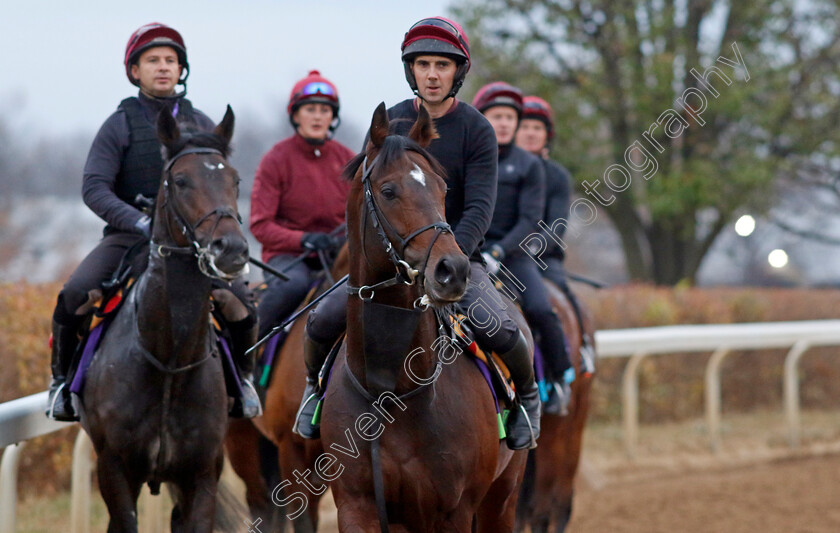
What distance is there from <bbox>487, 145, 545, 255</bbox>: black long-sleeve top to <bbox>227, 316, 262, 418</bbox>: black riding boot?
1.79 metres

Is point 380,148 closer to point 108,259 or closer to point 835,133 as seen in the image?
point 108,259

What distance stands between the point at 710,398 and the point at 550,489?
147 inches

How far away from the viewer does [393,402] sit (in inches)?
156

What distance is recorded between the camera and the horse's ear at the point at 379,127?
388 cm

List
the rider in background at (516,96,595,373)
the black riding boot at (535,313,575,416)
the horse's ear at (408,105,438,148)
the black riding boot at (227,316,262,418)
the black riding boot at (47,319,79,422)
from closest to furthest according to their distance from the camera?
1. the horse's ear at (408,105,438,148)
2. the black riding boot at (47,319,79,422)
3. the black riding boot at (227,316,262,418)
4. the black riding boot at (535,313,575,416)
5. the rider in background at (516,96,595,373)

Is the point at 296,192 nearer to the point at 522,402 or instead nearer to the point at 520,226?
the point at 520,226

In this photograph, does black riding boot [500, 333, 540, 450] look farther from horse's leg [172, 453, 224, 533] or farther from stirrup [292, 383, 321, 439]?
horse's leg [172, 453, 224, 533]

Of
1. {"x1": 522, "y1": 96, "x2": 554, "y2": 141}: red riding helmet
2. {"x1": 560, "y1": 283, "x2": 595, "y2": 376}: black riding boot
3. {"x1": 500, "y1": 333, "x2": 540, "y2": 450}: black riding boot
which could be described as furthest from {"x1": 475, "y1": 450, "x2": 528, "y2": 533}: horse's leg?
{"x1": 522, "y1": 96, "x2": 554, "y2": 141}: red riding helmet

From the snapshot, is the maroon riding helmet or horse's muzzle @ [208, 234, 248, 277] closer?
horse's muzzle @ [208, 234, 248, 277]

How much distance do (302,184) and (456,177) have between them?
2.30m

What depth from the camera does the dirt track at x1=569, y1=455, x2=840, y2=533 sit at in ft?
25.2

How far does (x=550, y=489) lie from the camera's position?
22.9 ft

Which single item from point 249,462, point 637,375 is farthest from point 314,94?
point 637,375

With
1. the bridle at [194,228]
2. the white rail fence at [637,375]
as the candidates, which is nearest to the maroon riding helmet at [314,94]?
the bridle at [194,228]
